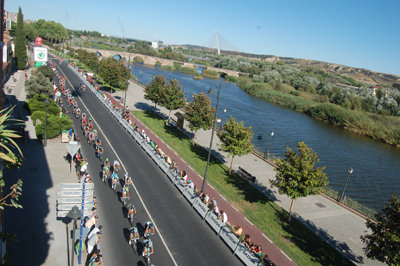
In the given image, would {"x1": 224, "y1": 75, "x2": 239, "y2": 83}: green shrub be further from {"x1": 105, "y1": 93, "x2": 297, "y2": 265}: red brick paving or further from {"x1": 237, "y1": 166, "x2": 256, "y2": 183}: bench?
{"x1": 105, "y1": 93, "x2": 297, "y2": 265}: red brick paving

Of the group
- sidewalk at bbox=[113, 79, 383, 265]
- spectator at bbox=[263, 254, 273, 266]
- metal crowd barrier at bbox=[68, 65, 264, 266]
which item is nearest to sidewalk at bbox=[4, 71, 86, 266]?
metal crowd barrier at bbox=[68, 65, 264, 266]

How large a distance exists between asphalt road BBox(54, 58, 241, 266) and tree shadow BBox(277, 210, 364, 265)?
16.2 ft

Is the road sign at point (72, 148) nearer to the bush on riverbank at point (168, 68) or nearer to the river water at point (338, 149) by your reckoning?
the river water at point (338, 149)

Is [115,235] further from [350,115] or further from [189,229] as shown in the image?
[350,115]

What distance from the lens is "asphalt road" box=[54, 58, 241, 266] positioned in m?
12.4

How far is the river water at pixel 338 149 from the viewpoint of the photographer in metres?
31.0

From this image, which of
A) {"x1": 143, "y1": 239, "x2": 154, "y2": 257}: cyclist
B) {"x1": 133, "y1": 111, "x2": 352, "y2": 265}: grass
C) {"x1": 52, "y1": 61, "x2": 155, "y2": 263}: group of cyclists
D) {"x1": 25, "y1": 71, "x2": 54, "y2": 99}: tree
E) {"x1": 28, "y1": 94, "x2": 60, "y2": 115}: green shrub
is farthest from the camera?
{"x1": 25, "y1": 71, "x2": 54, "y2": 99}: tree

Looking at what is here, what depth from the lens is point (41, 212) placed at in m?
13.8

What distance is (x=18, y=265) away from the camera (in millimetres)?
10406

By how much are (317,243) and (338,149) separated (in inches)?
1339

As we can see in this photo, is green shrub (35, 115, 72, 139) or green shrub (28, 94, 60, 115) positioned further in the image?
green shrub (28, 94, 60, 115)

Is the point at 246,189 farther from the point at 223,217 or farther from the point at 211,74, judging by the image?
the point at 211,74

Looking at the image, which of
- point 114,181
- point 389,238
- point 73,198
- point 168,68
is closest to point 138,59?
point 168,68

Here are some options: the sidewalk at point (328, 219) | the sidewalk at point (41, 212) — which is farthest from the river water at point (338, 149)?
the sidewalk at point (41, 212)
